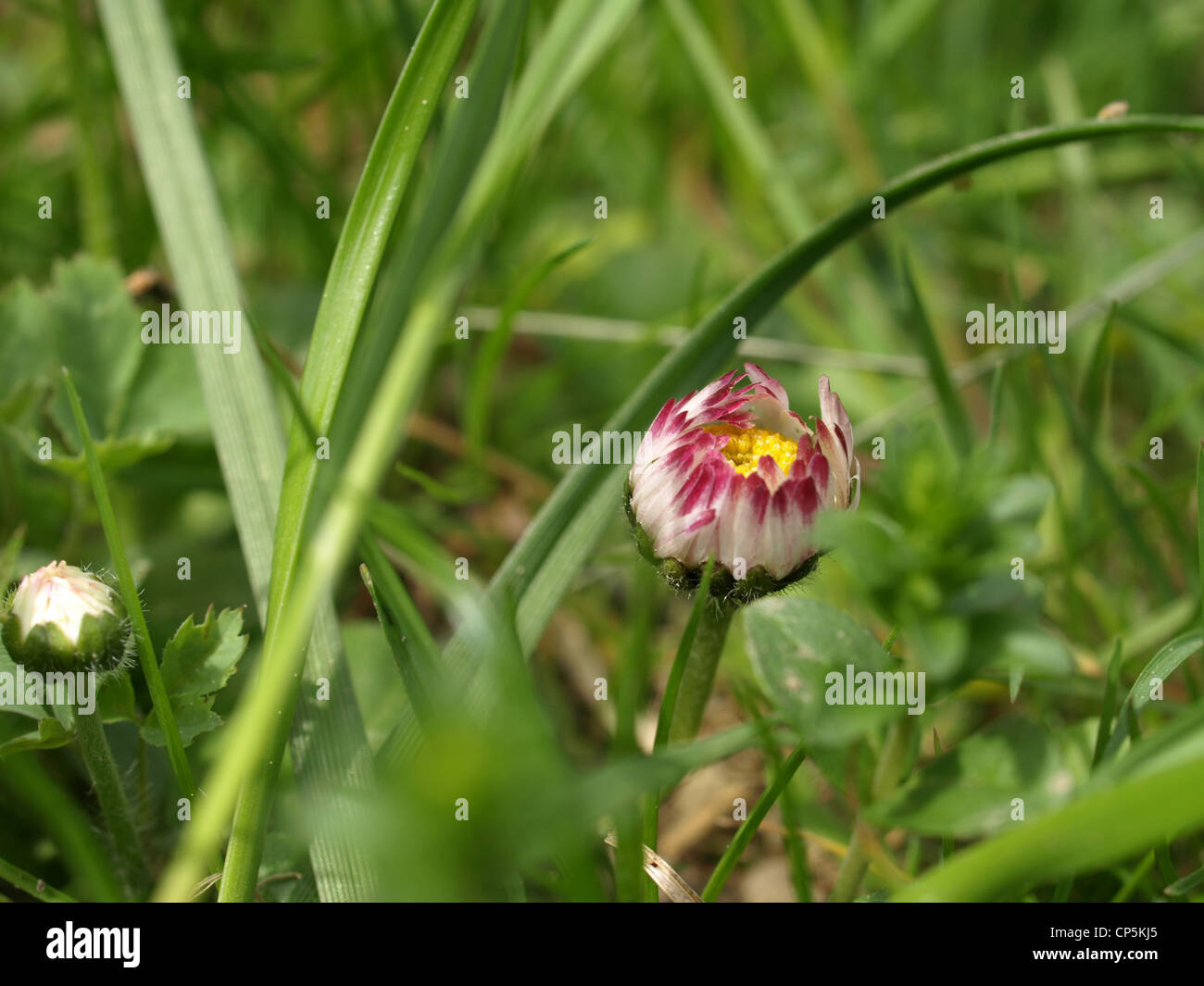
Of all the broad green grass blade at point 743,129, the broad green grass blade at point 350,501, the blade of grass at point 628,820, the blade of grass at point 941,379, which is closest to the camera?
the broad green grass blade at point 350,501

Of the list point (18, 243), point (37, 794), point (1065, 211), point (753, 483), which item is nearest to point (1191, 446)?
point (1065, 211)

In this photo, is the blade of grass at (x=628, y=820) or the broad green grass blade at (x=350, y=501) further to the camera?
the blade of grass at (x=628, y=820)

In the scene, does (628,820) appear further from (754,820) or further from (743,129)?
(743,129)

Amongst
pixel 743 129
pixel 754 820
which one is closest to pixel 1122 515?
pixel 754 820

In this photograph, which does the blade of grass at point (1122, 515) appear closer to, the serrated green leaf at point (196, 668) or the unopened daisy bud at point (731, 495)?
the unopened daisy bud at point (731, 495)

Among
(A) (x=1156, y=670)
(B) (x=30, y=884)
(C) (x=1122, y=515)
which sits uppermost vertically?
(C) (x=1122, y=515)

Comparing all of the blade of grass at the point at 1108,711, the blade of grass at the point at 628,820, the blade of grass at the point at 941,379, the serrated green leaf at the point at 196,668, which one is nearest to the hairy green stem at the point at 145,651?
the serrated green leaf at the point at 196,668

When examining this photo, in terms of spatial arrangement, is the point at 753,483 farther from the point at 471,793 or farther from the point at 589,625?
the point at 589,625

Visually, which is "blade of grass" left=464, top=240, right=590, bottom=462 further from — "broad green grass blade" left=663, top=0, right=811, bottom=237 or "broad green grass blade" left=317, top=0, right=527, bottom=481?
"broad green grass blade" left=663, top=0, right=811, bottom=237
